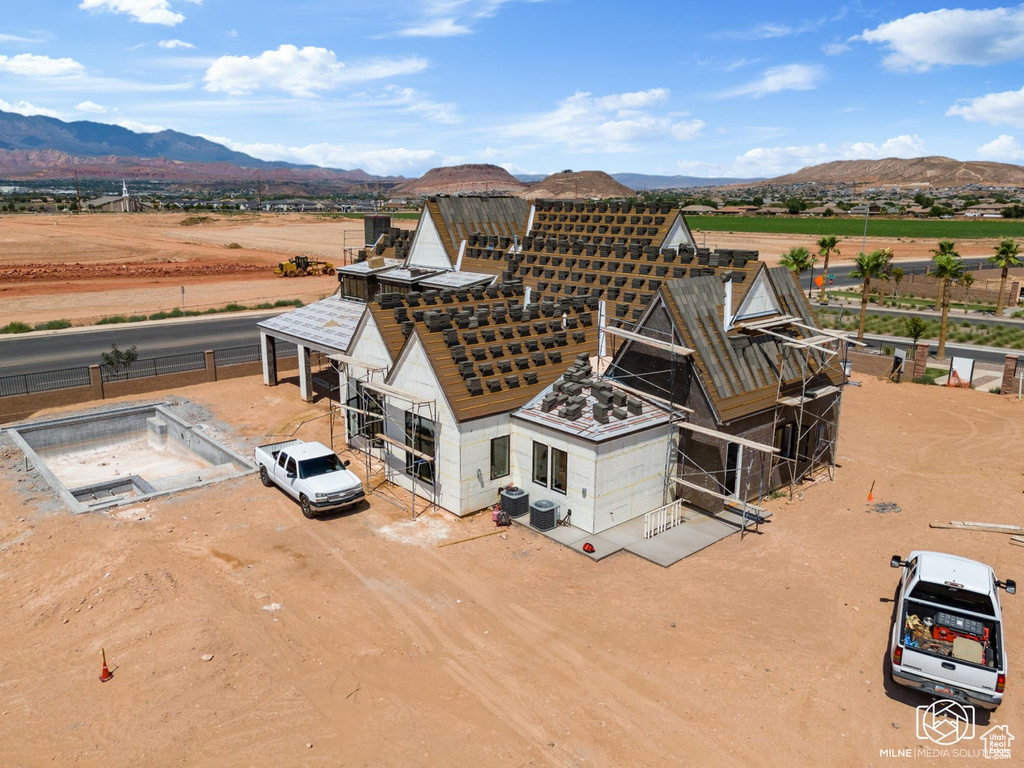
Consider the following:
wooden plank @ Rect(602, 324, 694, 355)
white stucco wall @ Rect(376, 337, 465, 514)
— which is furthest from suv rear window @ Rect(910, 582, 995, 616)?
white stucco wall @ Rect(376, 337, 465, 514)

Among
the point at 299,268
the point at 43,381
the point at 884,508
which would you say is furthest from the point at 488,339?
the point at 299,268

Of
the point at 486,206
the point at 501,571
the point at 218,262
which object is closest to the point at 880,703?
the point at 501,571

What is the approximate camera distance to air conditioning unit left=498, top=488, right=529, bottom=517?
22.0m

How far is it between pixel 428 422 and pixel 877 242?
13098 cm

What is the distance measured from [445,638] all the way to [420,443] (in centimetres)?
879

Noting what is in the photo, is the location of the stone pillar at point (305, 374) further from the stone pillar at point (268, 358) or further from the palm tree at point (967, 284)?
the palm tree at point (967, 284)

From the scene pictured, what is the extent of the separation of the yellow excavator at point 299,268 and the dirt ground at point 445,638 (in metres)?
67.0

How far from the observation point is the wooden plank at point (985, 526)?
2145 cm

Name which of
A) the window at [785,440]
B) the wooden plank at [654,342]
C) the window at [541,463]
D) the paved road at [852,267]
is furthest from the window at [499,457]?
the paved road at [852,267]

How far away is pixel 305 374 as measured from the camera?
35.1 meters

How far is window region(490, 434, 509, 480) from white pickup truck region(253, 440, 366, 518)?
434 cm

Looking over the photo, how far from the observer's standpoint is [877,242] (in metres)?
130

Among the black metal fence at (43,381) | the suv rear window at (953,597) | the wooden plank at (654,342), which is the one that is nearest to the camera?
the suv rear window at (953,597)

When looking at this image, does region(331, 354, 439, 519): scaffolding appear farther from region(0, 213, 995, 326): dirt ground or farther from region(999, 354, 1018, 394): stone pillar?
region(999, 354, 1018, 394): stone pillar
